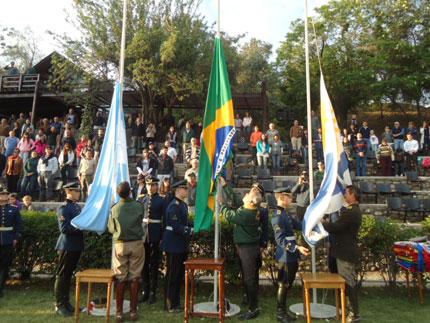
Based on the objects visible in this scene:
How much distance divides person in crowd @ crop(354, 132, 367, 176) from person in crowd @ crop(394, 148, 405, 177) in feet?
4.92

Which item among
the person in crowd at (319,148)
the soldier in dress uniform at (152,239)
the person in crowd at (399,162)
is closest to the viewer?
the soldier in dress uniform at (152,239)

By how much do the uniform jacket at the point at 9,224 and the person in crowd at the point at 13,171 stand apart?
748 centimetres

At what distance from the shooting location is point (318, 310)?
616cm

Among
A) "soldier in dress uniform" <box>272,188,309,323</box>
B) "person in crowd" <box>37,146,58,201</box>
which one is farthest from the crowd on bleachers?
"soldier in dress uniform" <box>272,188,309,323</box>

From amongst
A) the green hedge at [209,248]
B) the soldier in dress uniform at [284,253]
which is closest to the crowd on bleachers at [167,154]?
the green hedge at [209,248]

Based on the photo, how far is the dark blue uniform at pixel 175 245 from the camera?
623cm

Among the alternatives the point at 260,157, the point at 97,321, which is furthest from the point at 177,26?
the point at 97,321

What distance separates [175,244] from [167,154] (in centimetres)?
758

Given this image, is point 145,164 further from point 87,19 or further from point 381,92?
point 381,92

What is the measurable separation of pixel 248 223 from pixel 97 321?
104 inches

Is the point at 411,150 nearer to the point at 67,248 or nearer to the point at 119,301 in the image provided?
the point at 119,301

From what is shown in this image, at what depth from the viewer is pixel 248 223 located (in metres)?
5.98

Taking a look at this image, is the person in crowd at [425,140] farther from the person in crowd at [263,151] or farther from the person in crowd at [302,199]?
the person in crowd at [302,199]

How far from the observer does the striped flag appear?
21.3 ft
